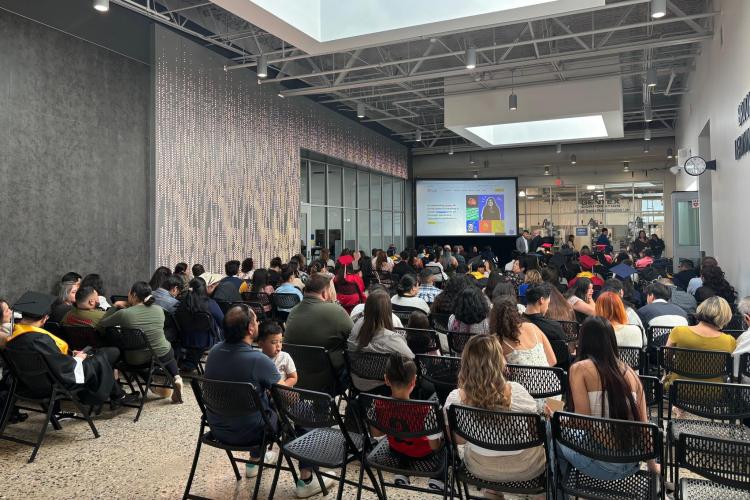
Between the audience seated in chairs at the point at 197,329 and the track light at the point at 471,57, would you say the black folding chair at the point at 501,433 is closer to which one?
the audience seated in chairs at the point at 197,329

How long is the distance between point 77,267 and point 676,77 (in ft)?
44.8

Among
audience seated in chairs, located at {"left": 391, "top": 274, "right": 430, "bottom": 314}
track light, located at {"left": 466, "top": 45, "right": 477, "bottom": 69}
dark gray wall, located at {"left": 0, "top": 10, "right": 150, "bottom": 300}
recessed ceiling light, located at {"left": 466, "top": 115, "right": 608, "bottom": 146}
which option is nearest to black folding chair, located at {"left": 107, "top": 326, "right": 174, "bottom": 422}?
audience seated in chairs, located at {"left": 391, "top": 274, "right": 430, "bottom": 314}

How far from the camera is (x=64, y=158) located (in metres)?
8.01

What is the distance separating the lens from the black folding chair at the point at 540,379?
3.31 m

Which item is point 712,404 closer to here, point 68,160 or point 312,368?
point 312,368

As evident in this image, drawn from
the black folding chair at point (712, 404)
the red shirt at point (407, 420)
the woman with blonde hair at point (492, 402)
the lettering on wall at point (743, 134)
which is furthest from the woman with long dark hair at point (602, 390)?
the lettering on wall at point (743, 134)

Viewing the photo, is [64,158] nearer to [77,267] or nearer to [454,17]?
[77,267]

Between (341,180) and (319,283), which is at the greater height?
(341,180)

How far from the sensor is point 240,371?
315 cm

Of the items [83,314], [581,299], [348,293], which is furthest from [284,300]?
[581,299]

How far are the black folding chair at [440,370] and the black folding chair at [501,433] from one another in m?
1.03

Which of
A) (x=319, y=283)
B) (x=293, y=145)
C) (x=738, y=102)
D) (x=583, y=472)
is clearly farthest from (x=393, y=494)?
(x=293, y=145)

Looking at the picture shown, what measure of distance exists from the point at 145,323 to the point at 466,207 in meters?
16.4

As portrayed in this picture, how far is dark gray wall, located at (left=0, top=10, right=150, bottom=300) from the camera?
7.29 m
